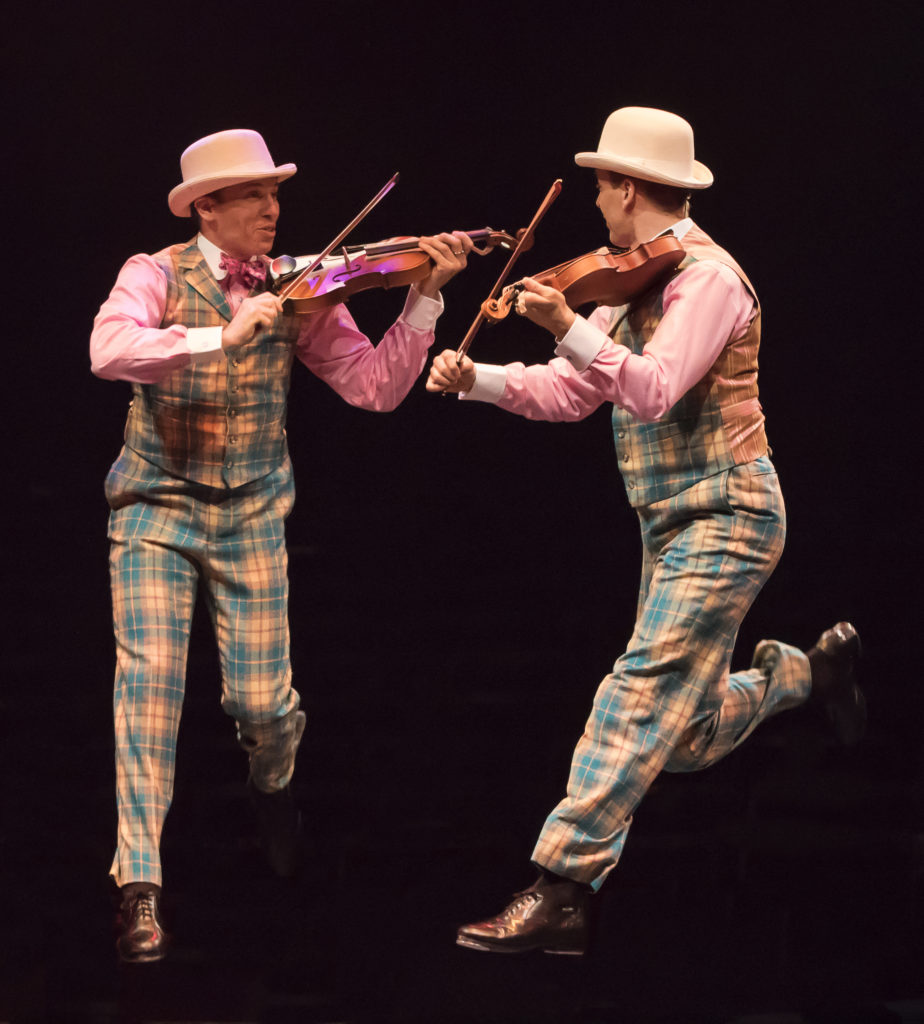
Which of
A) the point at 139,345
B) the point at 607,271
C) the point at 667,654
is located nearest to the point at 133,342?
the point at 139,345

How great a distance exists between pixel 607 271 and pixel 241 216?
87cm

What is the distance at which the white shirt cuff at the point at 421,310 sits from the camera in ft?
14.6

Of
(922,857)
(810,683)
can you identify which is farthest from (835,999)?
(810,683)

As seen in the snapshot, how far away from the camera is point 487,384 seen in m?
4.36

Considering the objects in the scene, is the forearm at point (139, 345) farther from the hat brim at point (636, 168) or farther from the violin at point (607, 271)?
the hat brim at point (636, 168)

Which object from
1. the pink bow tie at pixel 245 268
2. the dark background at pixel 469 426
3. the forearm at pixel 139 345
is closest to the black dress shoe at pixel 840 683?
the dark background at pixel 469 426

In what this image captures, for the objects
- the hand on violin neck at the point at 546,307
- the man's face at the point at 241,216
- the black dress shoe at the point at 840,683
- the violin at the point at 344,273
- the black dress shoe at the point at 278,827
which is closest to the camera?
the hand on violin neck at the point at 546,307

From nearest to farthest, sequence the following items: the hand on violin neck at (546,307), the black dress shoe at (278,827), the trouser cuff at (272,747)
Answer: the hand on violin neck at (546,307)
the trouser cuff at (272,747)
the black dress shoe at (278,827)

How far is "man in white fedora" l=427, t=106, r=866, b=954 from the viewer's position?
13.5 ft

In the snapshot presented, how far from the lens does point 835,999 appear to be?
4.09 metres

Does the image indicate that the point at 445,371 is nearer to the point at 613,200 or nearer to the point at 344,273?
the point at 344,273

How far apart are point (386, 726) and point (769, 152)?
194 cm

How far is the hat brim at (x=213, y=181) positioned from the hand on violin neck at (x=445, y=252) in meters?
0.35

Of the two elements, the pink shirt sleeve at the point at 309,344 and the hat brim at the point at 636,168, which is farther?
the hat brim at the point at 636,168
